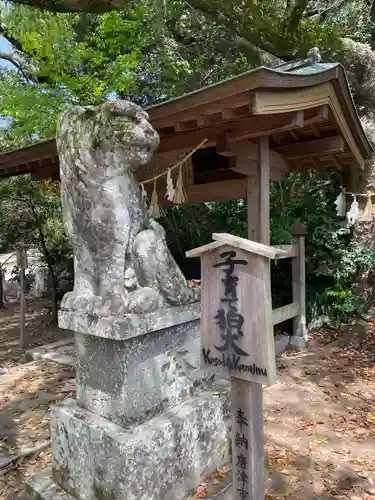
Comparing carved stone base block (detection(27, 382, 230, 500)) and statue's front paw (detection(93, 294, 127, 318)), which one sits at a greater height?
statue's front paw (detection(93, 294, 127, 318))

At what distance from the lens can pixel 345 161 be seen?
6.23 m

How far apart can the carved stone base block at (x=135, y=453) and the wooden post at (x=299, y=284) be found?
12.6ft

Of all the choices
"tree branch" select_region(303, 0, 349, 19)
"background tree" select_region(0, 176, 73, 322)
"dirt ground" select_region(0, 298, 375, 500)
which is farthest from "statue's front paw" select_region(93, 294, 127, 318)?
"tree branch" select_region(303, 0, 349, 19)

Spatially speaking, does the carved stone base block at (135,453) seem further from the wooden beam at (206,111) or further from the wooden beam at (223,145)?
the wooden beam at (223,145)

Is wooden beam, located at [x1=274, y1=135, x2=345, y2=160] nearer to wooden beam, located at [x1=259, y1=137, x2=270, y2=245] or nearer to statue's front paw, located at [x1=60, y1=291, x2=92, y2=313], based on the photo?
wooden beam, located at [x1=259, y1=137, x2=270, y2=245]

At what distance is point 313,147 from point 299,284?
7.76 feet

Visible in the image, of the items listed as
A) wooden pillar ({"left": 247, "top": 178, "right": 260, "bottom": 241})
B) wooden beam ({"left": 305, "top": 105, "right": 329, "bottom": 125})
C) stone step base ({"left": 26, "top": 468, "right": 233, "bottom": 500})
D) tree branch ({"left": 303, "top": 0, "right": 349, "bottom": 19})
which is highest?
tree branch ({"left": 303, "top": 0, "right": 349, "bottom": 19})

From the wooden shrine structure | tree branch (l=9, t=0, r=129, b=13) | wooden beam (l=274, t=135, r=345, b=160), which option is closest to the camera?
the wooden shrine structure

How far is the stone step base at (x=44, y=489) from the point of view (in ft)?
8.57

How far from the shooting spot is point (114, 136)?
8.43 ft

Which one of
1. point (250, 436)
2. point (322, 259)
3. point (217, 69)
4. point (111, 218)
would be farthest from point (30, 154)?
point (217, 69)

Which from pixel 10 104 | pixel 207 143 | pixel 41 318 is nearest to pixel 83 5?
pixel 10 104

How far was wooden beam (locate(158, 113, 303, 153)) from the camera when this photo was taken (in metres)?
3.65

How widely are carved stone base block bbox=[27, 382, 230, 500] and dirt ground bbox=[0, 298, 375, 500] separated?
0.26 m
